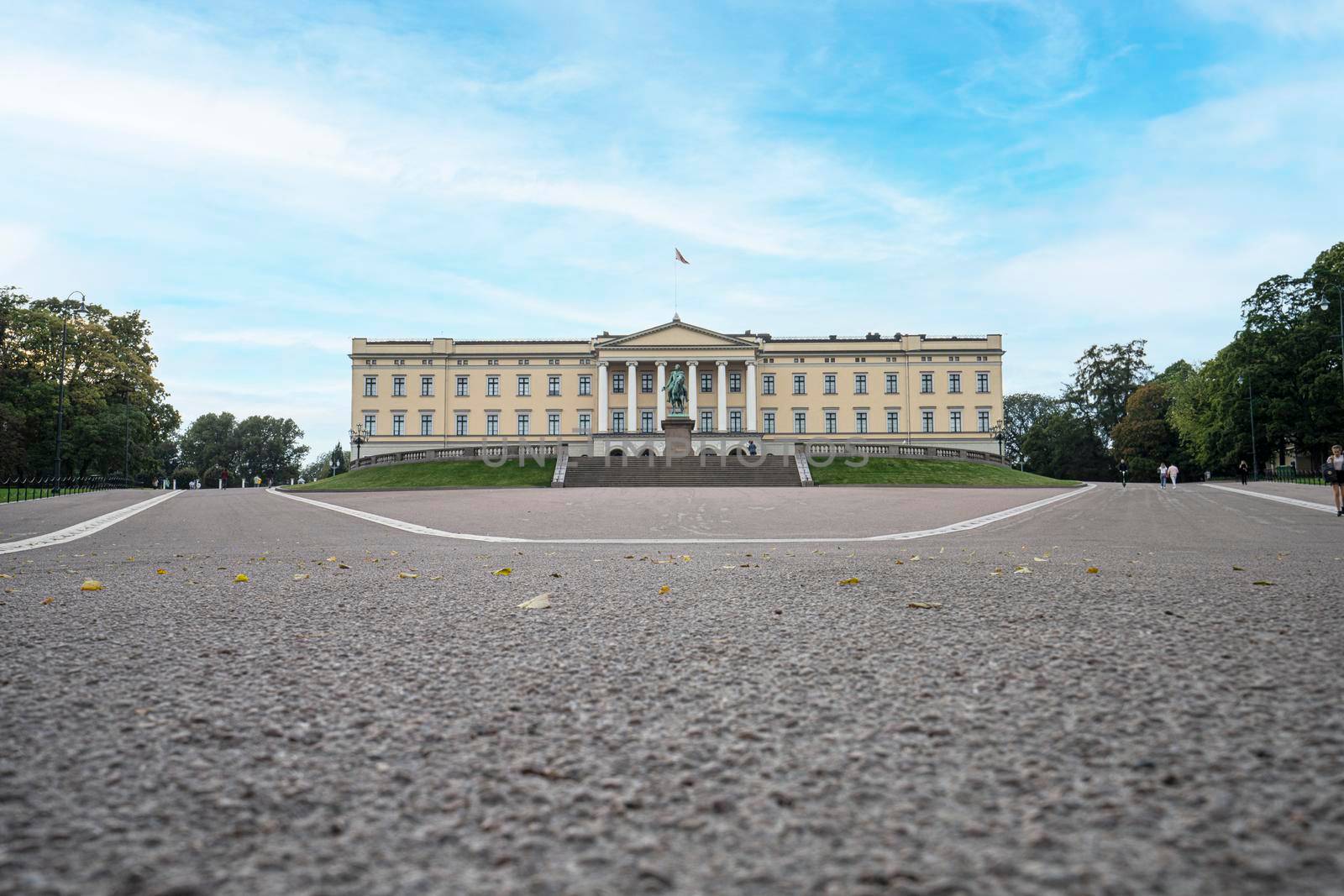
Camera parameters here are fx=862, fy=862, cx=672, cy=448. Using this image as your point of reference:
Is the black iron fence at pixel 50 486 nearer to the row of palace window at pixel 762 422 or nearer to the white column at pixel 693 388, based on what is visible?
the row of palace window at pixel 762 422

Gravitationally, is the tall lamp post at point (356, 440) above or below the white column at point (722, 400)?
below

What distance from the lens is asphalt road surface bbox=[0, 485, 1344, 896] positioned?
1.34 m

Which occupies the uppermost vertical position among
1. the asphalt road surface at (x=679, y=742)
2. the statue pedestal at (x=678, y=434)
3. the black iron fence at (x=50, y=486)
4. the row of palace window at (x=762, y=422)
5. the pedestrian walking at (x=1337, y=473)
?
the row of palace window at (x=762, y=422)

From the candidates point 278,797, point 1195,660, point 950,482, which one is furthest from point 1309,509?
point 950,482

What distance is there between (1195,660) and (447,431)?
7958 centimetres

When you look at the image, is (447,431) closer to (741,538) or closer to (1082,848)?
(741,538)

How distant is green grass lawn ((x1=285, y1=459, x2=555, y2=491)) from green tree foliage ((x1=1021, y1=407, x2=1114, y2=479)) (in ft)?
182

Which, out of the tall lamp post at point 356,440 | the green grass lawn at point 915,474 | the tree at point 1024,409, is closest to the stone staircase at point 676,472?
the green grass lawn at point 915,474

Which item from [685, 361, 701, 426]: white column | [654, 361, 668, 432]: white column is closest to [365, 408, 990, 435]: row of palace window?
[685, 361, 701, 426]: white column

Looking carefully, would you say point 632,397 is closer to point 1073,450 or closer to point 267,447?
point 1073,450

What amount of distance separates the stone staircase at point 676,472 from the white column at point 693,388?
Result: 25374mm

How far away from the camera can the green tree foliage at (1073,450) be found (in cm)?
8225

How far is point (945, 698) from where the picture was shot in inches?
90.0

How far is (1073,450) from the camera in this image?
82562 millimetres
